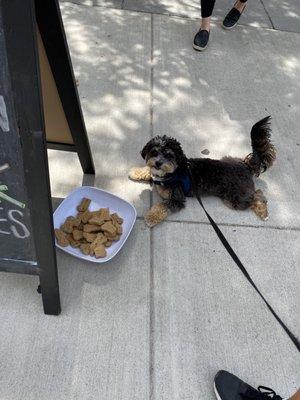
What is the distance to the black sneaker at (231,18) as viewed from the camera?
5035 mm

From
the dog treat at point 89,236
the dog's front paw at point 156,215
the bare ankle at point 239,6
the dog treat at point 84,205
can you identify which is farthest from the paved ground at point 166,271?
the bare ankle at point 239,6

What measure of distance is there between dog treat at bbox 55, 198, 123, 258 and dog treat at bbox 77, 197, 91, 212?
36 mm

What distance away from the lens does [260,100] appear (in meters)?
4.09

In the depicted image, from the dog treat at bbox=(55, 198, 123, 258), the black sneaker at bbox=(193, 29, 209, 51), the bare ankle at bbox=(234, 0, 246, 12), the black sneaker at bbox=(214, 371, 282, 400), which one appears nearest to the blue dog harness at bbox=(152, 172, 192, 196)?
the dog treat at bbox=(55, 198, 123, 258)

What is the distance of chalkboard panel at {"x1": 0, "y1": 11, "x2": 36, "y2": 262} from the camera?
1.54 m

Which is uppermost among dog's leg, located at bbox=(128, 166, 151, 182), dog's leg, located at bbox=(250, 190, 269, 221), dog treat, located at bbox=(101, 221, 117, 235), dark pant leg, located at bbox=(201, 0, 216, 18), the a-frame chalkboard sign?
the a-frame chalkboard sign

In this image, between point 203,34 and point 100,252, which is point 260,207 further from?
point 203,34

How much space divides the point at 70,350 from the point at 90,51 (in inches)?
124

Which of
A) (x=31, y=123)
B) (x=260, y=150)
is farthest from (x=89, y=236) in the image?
(x=260, y=150)

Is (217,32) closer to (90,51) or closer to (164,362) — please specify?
(90,51)

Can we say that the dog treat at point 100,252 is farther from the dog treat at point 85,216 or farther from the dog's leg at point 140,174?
the dog's leg at point 140,174

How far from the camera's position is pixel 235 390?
2.08m

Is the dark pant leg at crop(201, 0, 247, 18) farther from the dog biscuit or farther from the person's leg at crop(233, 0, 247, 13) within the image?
the dog biscuit

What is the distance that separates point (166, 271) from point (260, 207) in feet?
2.86
